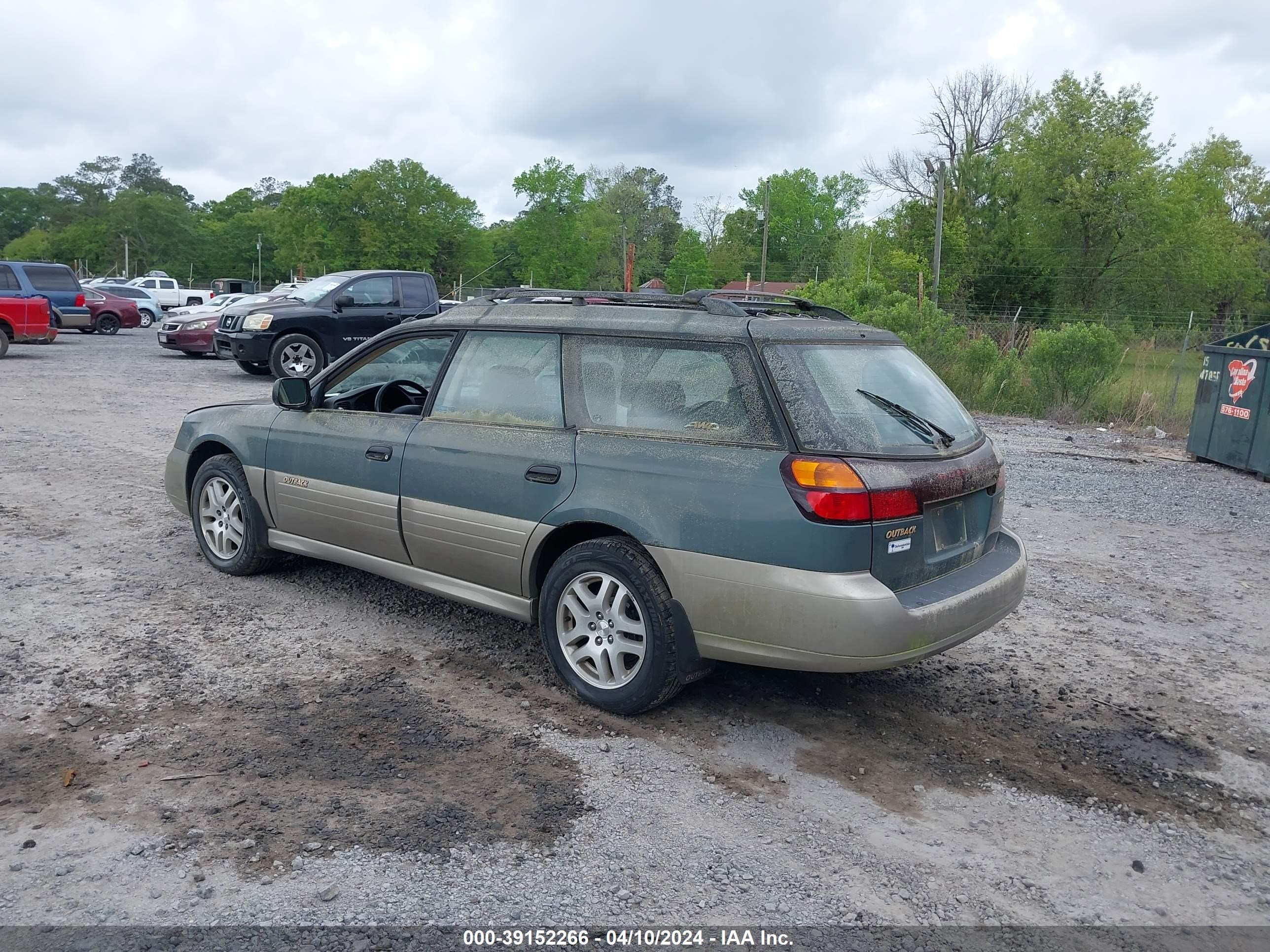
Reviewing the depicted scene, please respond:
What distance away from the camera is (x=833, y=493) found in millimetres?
3701

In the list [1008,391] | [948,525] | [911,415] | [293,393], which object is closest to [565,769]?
[948,525]

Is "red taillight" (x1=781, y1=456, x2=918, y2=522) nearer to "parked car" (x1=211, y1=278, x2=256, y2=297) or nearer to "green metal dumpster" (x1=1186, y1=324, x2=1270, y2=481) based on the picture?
"green metal dumpster" (x1=1186, y1=324, x2=1270, y2=481)

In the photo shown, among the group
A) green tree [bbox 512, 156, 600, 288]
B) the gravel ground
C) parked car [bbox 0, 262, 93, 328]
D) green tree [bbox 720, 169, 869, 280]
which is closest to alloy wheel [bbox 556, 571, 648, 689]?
the gravel ground

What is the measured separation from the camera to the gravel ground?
3.03 metres

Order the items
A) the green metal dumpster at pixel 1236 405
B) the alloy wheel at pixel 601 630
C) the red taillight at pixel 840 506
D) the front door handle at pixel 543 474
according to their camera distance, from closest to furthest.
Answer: the red taillight at pixel 840 506
the alloy wheel at pixel 601 630
the front door handle at pixel 543 474
the green metal dumpster at pixel 1236 405

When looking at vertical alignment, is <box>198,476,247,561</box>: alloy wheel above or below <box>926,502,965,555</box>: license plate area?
below

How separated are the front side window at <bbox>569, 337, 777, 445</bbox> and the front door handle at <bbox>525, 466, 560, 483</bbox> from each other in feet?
0.82

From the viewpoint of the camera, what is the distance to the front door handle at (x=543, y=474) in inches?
171

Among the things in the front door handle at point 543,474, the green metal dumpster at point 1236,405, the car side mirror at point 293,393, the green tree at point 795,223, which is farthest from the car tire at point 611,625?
the green tree at point 795,223

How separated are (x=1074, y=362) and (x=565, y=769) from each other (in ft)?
48.1

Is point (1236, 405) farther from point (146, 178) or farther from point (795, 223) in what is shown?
point (146, 178)

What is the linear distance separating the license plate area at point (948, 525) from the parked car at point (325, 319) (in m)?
13.4

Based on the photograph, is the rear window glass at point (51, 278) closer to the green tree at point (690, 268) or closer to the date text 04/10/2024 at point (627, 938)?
the date text 04/10/2024 at point (627, 938)

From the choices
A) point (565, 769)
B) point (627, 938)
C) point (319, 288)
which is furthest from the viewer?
point (319, 288)
